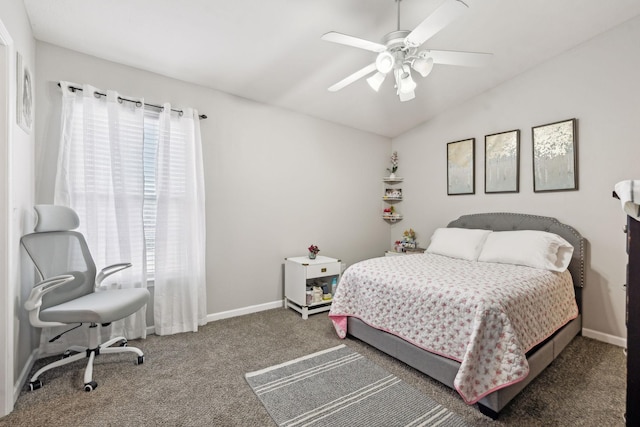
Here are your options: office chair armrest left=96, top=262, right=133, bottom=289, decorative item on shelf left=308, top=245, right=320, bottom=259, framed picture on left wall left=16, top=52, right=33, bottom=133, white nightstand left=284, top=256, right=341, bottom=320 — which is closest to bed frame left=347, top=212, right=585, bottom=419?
white nightstand left=284, top=256, right=341, bottom=320

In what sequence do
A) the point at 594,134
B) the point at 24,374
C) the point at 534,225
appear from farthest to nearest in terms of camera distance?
the point at 534,225 < the point at 594,134 < the point at 24,374

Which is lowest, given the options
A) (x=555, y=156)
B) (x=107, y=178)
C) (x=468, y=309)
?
(x=468, y=309)

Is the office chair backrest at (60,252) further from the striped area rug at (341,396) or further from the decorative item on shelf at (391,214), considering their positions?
the decorative item on shelf at (391,214)

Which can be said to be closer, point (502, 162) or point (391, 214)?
point (502, 162)

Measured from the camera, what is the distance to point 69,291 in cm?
207

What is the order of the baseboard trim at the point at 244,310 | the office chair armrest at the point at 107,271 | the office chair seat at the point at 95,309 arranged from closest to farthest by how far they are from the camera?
the office chair seat at the point at 95,309
the office chair armrest at the point at 107,271
the baseboard trim at the point at 244,310

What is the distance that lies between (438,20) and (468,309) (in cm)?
164

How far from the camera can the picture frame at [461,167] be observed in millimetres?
3607

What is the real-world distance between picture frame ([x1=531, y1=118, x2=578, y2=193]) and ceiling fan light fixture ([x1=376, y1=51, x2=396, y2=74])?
6.95 ft

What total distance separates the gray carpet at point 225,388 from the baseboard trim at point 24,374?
0.18 feet

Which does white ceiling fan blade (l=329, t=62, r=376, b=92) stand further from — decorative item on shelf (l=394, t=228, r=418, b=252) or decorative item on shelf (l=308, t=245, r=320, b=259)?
decorative item on shelf (l=394, t=228, r=418, b=252)

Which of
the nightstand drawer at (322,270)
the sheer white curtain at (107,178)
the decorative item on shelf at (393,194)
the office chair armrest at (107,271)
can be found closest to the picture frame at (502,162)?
the decorative item on shelf at (393,194)

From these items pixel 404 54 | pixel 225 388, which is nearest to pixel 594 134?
pixel 404 54

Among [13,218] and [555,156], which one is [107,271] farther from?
[555,156]
